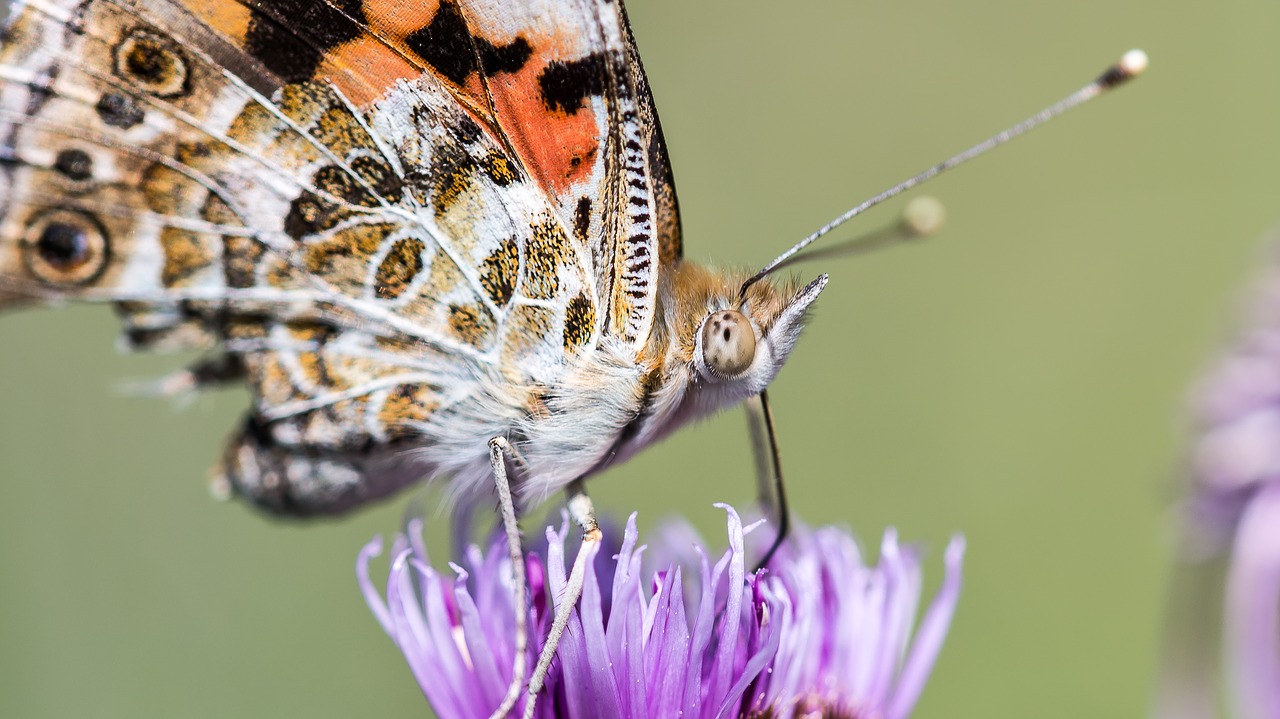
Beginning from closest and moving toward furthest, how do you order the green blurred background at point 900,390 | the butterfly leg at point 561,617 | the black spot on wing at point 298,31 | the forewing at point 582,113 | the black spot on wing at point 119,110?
the butterfly leg at point 561,617, the forewing at point 582,113, the black spot on wing at point 298,31, the black spot on wing at point 119,110, the green blurred background at point 900,390

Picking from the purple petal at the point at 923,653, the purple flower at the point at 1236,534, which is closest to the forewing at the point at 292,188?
the purple petal at the point at 923,653

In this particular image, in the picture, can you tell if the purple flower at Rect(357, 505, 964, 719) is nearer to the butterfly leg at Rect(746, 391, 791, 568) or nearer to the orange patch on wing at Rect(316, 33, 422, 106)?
the butterfly leg at Rect(746, 391, 791, 568)

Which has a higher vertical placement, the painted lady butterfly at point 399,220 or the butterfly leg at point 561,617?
the painted lady butterfly at point 399,220

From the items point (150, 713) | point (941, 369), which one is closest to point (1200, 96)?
point (941, 369)

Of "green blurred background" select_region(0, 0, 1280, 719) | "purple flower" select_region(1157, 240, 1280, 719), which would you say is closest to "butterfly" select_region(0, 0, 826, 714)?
"green blurred background" select_region(0, 0, 1280, 719)

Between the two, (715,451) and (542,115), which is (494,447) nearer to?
(542,115)

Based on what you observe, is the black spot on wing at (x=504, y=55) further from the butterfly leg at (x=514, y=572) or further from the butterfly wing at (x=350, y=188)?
the butterfly leg at (x=514, y=572)
